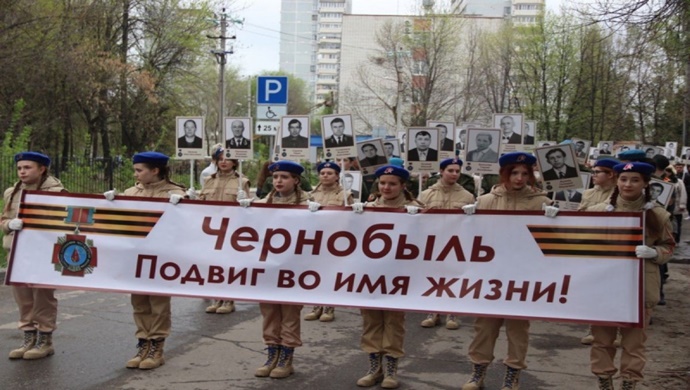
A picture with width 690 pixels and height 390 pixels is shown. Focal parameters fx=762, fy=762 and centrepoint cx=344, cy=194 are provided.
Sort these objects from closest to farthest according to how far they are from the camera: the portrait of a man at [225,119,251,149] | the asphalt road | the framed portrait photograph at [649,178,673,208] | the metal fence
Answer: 1. the asphalt road
2. the framed portrait photograph at [649,178,673,208]
3. the portrait of a man at [225,119,251,149]
4. the metal fence

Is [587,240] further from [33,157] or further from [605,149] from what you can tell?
[605,149]

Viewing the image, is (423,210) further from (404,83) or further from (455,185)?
(404,83)

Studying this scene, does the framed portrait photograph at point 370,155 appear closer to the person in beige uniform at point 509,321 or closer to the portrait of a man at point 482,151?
the portrait of a man at point 482,151

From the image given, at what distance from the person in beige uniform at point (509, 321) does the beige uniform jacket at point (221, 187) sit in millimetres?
4206

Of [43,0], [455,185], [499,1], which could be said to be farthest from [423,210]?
[499,1]

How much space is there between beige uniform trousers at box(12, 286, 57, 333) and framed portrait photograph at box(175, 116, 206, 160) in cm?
451

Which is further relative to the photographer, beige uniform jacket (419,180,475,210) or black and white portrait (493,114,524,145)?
black and white portrait (493,114,524,145)

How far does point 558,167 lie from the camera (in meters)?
8.30

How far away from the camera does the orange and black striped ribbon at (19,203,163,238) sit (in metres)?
6.49

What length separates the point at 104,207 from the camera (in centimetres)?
654

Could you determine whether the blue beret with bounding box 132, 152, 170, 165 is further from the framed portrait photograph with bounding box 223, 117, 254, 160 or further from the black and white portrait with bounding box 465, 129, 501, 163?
the black and white portrait with bounding box 465, 129, 501, 163

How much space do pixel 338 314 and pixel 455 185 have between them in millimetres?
2267

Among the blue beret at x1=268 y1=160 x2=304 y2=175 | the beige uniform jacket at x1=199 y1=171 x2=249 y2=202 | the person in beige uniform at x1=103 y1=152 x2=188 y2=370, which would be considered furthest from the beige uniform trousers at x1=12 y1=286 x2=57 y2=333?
the beige uniform jacket at x1=199 y1=171 x2=249 y2=202

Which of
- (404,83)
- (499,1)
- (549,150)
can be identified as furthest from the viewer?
(499,1)
